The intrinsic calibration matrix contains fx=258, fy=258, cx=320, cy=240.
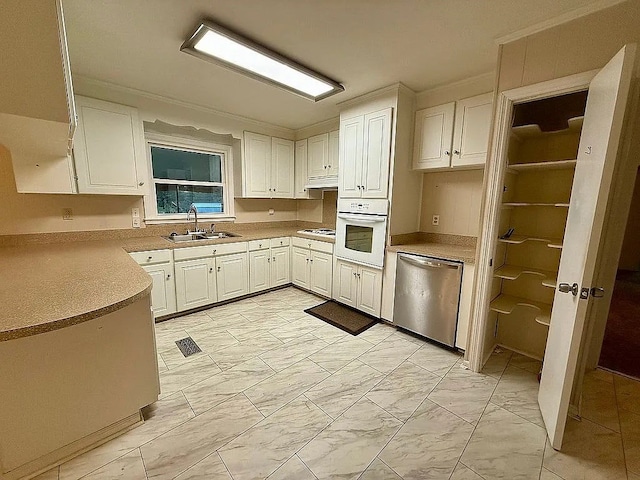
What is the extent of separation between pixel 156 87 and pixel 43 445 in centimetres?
291

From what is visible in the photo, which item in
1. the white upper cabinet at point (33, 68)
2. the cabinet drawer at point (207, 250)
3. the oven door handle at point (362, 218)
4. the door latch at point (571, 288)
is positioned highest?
the white upper cabinet at point (33, 68)

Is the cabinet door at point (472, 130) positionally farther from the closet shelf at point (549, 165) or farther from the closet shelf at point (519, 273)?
the closet shelf at point (519, 273)

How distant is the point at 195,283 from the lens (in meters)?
3.00

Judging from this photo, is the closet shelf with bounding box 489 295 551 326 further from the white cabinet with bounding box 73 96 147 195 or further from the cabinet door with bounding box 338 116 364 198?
the white cabinet with bounding box 73 96 147 195

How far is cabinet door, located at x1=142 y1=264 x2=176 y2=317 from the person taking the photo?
2703 millimetres

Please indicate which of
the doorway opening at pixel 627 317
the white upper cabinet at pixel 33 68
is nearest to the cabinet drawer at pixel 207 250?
the white upper cabinet at pixel 33 68

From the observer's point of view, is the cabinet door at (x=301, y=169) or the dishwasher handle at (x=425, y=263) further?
the cabinet door at (x=301, y=169)

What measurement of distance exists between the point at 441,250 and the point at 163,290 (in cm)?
291

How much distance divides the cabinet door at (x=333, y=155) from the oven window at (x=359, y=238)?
90cm

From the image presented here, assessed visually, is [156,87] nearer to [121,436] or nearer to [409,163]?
[409,163]

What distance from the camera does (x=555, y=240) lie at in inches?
83.0

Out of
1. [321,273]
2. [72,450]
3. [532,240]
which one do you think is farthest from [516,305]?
[72,450]

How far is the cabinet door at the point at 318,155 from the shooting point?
3.66m

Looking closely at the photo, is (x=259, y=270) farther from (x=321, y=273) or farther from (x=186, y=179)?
(x=186, y=179)
